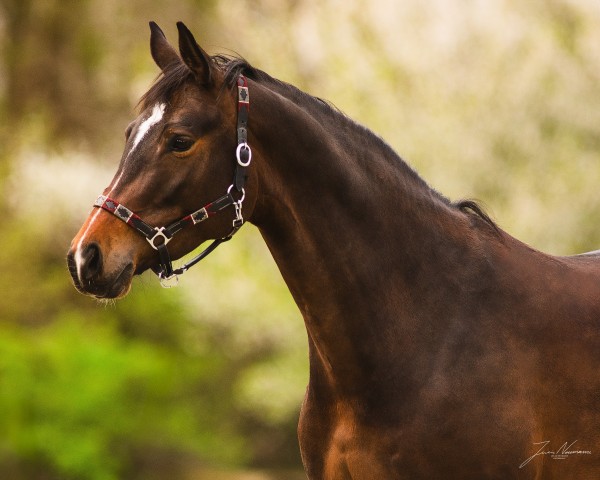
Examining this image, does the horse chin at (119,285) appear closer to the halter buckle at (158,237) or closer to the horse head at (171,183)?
the horse head at (171,183)

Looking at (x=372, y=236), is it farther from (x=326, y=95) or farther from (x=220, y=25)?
(x=220, y=25)

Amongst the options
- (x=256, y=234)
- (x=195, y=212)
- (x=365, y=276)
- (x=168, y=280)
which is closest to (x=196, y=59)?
(x=195, y=212)

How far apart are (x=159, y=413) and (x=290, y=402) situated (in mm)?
2587

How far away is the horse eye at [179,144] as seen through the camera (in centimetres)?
398

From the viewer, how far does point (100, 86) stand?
22.6 meters

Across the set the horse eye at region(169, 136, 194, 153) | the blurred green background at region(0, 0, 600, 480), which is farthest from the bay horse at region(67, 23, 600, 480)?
the blurred green background at region(0, 0, 600, 480)

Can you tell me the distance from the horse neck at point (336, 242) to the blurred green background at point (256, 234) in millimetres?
9181

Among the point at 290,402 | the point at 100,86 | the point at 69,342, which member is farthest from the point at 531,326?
the point at 100,86

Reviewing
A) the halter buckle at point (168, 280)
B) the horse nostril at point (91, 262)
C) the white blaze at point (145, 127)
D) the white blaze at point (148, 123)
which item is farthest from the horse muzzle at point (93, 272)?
the white blaze at point (148, 123)

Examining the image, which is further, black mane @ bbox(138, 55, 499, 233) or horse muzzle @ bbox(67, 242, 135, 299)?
black mane @ bbox(138, 55, 499, 233)

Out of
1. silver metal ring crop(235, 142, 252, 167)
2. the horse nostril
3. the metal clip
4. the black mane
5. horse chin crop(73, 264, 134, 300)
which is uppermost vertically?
the black mane

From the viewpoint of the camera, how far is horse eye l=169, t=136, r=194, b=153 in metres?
3.98

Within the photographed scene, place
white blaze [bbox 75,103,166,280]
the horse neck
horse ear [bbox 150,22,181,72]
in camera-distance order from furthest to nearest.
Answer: horse ear [bbox 150,22,181,72] → the horse neck → white blaze [bbox 75,103,166,280]

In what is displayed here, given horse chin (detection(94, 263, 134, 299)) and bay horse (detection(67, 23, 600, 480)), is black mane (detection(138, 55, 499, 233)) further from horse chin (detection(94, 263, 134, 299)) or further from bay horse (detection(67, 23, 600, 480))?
horse chin (detection(94, 263, 134, 299))
